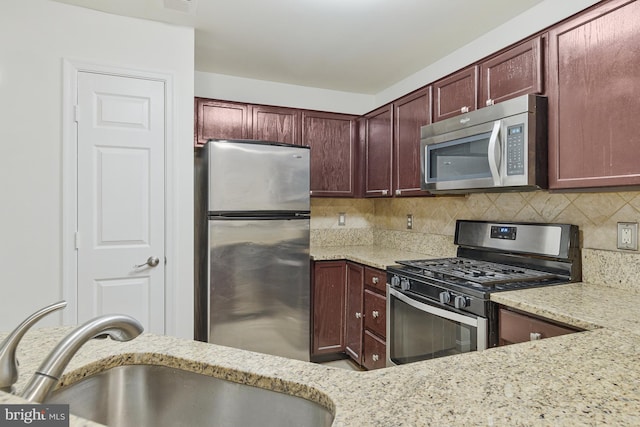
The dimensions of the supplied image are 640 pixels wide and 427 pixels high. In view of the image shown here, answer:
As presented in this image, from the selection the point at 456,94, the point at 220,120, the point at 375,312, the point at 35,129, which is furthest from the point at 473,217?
the point at 35,129

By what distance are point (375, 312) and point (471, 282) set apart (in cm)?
96

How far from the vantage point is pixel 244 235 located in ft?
8.66

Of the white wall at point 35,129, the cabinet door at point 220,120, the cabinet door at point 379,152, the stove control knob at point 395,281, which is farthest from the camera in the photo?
the cabinet door at point 379,152

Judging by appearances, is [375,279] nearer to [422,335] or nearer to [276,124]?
[422,335]

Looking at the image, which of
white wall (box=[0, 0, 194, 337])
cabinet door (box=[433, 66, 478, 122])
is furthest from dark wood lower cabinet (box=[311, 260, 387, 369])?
white wall (box=[0, 0, 194, 337])

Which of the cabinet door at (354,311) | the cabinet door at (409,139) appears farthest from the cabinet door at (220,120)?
the cabinet door at (354,311)

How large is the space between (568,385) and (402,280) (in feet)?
5.03

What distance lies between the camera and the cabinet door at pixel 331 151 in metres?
3.30

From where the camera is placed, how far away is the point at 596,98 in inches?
62.8

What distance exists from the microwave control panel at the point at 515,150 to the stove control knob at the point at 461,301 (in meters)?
0.68

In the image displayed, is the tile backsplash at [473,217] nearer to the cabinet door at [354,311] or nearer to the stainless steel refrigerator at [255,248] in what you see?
the cabinet door at [354,311]

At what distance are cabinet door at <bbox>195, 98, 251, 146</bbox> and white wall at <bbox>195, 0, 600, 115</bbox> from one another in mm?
281

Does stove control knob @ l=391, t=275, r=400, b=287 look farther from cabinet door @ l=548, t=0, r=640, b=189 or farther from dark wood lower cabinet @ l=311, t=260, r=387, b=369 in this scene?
cabinet door @ l=548, t=0, r=640, b=189

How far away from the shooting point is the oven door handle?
1.77 m
